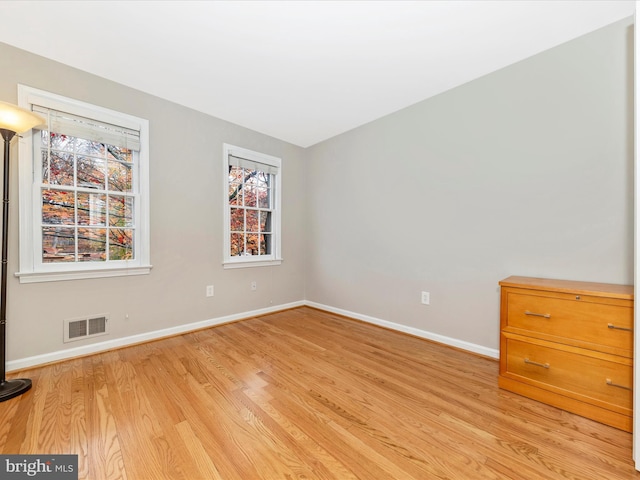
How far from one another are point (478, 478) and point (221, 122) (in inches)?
148

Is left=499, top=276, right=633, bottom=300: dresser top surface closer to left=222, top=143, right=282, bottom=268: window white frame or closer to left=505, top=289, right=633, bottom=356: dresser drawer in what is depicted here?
left=505, top=289, right=633, bottom=356: dresser drawer

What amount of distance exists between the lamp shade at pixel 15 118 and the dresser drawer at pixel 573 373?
141 inches

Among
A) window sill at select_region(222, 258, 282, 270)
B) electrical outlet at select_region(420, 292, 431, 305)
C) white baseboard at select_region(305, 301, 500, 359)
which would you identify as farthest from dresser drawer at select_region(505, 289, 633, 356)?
window sill at select_region(222, 258, 282, 270)

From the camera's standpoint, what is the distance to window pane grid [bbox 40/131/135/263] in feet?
7.46

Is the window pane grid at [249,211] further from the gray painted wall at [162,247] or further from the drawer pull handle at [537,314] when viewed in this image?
the drawer pull handle at [537,314]

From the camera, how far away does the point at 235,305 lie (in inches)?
135

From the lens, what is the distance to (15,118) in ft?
5.78

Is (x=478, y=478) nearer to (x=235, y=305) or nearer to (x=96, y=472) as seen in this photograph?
(x=96, y=472)

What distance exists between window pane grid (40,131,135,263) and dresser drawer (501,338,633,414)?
135 inches

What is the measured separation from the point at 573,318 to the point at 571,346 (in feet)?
0.56

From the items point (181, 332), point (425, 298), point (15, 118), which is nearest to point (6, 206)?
point (15, 118)

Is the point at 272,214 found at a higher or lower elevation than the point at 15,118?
lower

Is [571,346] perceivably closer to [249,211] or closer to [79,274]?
[249,211]

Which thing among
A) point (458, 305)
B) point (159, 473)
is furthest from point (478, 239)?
point (159, 473)
